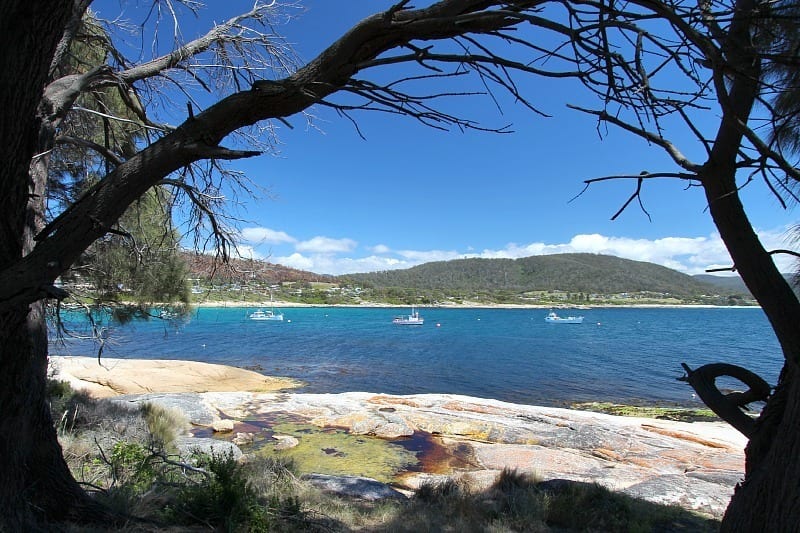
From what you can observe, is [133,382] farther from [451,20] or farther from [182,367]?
[451,20]

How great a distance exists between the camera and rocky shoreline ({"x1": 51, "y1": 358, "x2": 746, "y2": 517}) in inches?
381

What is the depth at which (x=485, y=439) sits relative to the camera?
45.2ft

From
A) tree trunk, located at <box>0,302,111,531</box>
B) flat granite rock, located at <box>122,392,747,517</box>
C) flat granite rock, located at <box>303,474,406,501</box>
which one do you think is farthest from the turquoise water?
tree trunk, located at <box>0,302,111,531</box>

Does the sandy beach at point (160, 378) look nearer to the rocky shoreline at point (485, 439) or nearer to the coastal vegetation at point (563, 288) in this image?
the rocky shoreline at point (485, 439)

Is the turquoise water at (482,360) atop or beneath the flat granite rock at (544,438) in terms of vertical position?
beneath

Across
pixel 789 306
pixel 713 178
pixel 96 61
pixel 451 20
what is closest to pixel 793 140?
pixel 713 178

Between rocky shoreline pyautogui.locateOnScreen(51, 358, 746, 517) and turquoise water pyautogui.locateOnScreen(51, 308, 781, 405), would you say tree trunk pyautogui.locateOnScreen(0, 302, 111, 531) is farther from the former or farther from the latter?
turquoise water pyautogui.locateOnScreen(51, 308, 781, 405)

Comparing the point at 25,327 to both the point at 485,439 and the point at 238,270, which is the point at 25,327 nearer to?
the point at 238,270

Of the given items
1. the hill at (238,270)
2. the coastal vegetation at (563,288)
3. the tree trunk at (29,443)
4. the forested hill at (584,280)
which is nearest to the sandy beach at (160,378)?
the hill at (238,270)

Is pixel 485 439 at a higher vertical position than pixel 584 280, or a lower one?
lower

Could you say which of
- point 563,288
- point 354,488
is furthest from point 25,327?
point 563,288

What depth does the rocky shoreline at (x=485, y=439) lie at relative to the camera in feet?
31.7

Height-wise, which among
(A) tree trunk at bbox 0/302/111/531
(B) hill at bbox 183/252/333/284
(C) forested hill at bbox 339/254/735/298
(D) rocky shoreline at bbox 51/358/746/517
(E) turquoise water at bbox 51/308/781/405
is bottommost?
(E) turquoise water at bbox 51/308/781/405

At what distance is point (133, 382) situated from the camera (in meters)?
20.7
